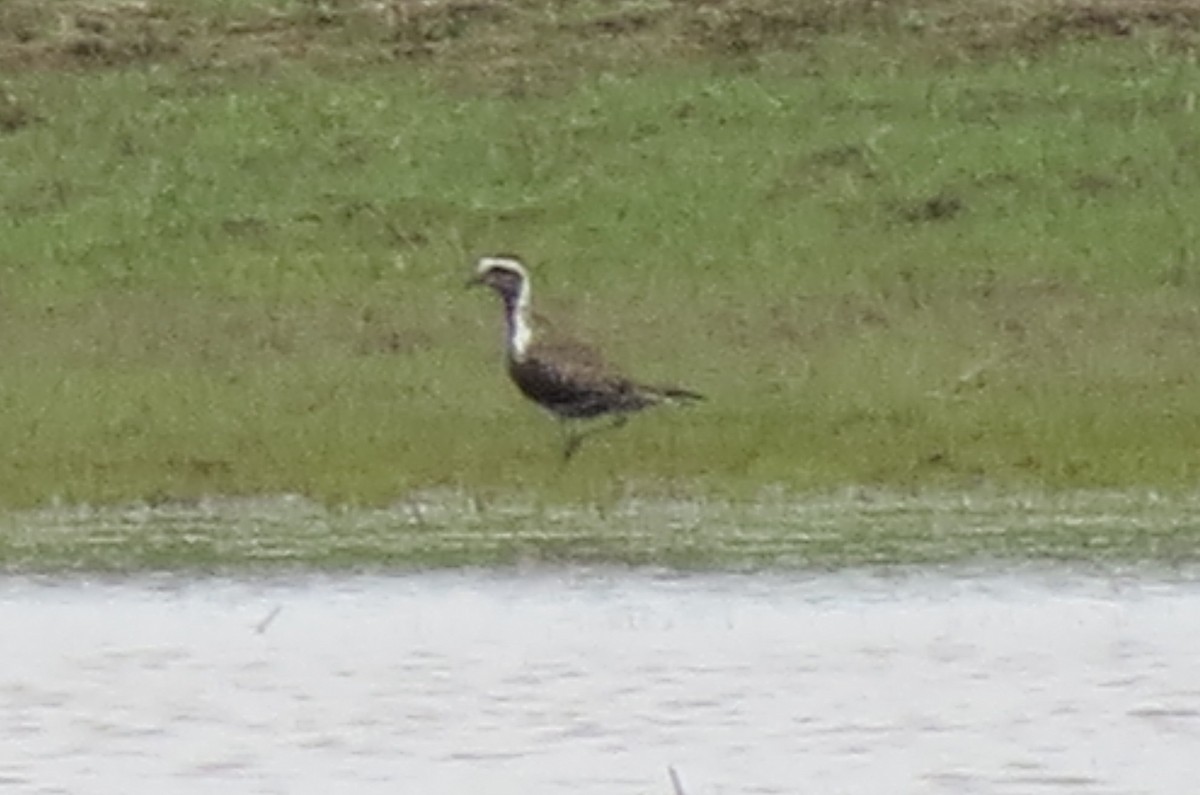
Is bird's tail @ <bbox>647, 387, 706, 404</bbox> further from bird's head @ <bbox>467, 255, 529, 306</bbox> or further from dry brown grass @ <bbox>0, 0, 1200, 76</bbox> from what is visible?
dry brown grass @ <bbox>0, 0, 1200, 76</bbox>

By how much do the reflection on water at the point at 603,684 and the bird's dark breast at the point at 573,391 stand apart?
195 centimetres

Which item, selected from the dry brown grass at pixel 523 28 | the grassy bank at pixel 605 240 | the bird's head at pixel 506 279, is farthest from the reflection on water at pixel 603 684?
the dry brown grass at pixel 523 28

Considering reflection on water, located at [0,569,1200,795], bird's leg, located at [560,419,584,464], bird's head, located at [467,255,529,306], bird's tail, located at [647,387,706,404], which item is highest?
bird's head, located at [467,255,529,306]

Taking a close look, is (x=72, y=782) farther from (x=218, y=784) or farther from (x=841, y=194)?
(x=841, y=194)

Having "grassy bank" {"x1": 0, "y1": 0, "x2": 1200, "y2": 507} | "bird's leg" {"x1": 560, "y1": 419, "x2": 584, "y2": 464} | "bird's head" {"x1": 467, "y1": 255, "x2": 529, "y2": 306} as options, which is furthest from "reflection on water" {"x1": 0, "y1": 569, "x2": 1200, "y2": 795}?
"bird's head" {"x1": 467, "y1": 255, "x2": 529, "y2": 306}

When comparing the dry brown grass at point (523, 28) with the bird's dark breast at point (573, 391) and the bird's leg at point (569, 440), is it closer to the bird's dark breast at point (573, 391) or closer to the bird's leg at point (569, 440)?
the bird's dark breast at point (573, 391)

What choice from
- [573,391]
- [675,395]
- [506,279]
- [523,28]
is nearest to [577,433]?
[573,391]

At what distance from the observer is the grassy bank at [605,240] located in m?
15.4

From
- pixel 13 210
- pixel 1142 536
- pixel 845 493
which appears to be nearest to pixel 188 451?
pixel 845 493

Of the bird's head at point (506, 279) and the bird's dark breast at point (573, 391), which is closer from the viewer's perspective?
the bird's dark breast at point (573, 391)

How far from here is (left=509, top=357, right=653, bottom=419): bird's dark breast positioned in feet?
50.7

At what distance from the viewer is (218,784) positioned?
10.7 meters

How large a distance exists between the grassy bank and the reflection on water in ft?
4.80

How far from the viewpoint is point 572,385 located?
50.7 ft
